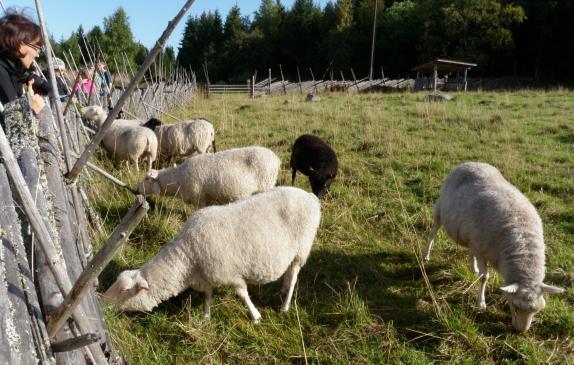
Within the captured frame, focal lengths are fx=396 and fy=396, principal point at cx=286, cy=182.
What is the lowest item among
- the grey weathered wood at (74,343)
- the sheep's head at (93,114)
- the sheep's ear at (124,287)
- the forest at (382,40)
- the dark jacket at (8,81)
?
the sheep's ear at (124,287)

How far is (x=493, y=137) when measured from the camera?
9672 mm

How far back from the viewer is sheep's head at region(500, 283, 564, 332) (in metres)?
3.12

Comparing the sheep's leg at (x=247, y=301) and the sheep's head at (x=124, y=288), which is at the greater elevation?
the sheep's head at (x=124, y=288)

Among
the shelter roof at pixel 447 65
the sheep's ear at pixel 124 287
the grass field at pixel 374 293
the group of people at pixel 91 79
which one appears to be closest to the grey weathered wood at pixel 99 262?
the grass field at pixel 374 293

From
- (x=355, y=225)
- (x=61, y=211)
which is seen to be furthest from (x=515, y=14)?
(x=61, y=211)

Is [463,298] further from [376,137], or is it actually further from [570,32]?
[570,32]

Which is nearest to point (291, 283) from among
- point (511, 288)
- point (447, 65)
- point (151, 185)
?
point (511, 288)

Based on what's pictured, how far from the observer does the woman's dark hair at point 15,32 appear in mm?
2641

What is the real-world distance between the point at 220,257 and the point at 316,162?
137 inches

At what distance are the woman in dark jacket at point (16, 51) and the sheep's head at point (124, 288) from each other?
4.74 ft

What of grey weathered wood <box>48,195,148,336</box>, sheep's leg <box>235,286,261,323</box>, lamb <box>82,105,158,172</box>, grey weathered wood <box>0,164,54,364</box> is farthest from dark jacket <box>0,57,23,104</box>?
lamb <box>82,105,158,172</box>

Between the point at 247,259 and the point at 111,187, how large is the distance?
3.40m

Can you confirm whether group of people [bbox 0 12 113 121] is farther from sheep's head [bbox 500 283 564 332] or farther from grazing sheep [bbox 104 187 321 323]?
sheep's head [bbox 500 283 564 332]

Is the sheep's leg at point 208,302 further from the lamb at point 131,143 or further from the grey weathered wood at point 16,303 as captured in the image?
the lamb at point 131,143
